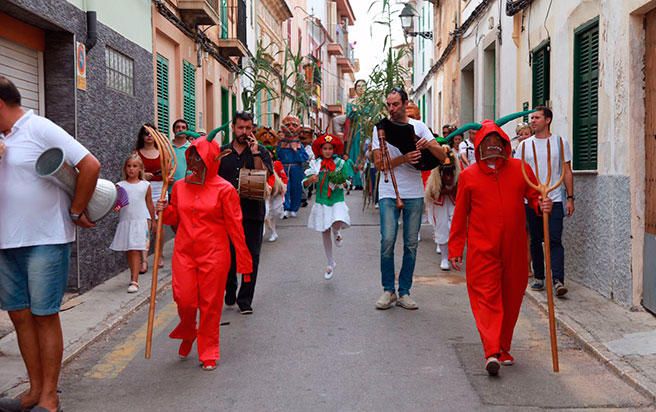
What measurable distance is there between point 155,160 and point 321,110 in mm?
41163

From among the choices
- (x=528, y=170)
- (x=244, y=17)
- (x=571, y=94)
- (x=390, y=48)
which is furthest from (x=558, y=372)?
(x=244, y=17)

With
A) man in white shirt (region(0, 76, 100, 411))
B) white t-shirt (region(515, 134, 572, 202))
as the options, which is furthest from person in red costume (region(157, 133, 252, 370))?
white t-shirt (region(515, 134, 572, 202))

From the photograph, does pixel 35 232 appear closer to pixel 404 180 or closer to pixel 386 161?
pixel 386 161

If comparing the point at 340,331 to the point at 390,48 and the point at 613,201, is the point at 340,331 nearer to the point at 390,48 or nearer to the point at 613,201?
the point at 613,201

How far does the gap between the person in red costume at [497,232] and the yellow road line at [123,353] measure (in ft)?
8.25

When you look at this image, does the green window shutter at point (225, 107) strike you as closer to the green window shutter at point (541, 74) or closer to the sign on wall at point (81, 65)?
the green window shutter at point (541, 74)

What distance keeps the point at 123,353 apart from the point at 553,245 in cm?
432

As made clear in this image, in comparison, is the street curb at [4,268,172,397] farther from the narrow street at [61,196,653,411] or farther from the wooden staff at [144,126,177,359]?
the wooden staff at [144,126,177,359]

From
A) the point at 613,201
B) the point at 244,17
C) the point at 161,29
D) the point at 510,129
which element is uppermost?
the point at 244,17

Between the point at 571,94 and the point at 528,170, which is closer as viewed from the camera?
the point at 528,170

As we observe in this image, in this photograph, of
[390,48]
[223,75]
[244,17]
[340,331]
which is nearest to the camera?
[340,331]

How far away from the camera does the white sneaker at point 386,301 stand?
310 inches

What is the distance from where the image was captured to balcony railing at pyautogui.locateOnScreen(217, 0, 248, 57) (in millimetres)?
19328

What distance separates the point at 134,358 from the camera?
6180 millimetres
